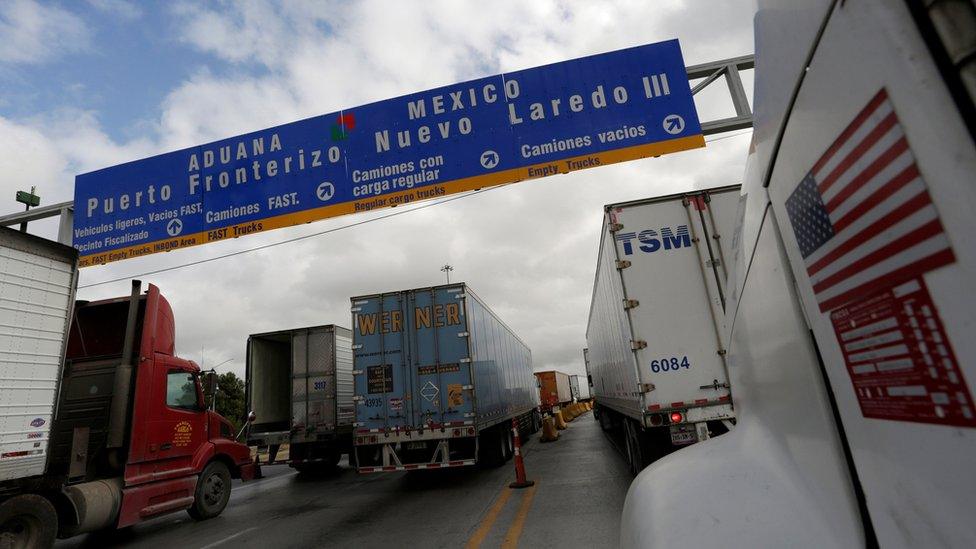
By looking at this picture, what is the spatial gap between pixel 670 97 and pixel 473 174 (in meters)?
2.94

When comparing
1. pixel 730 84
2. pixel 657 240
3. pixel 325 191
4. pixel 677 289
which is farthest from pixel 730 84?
pixel 325 191

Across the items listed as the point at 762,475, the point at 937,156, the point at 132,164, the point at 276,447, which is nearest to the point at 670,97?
the point at 762,475

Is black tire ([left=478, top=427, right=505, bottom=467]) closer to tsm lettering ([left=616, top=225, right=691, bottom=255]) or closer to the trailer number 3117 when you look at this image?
the trailer number 3117

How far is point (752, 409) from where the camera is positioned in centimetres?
199

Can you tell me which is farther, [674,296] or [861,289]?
[674,296]

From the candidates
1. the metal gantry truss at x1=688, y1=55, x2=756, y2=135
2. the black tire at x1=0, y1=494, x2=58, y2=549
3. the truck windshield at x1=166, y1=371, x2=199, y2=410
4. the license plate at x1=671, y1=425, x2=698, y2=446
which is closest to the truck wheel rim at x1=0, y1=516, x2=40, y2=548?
the black tire at x1=0, y1=494, x2=58, y2=549

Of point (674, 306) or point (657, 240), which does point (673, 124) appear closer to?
point (657, 240)

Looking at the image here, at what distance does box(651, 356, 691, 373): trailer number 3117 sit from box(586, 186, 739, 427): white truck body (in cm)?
1

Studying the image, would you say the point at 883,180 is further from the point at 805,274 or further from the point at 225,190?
the point at 225,190

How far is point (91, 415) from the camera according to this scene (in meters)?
8.04

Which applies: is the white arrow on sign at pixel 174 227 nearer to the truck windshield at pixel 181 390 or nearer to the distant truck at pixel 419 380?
the truck windshield at pixel 181 390

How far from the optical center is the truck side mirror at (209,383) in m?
9.42

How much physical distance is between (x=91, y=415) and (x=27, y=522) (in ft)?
6.93

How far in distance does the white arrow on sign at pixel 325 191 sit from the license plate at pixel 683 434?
5830mm
